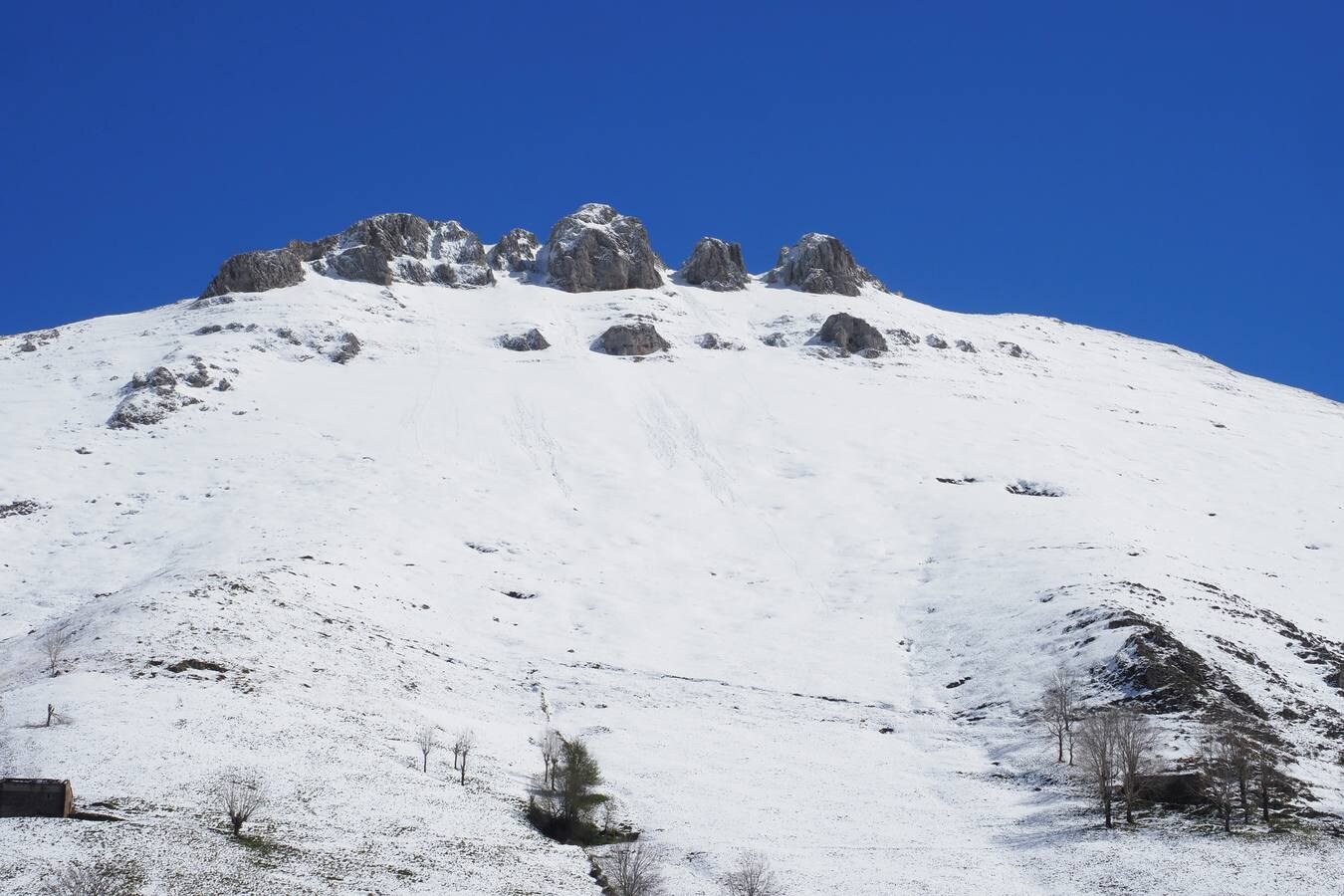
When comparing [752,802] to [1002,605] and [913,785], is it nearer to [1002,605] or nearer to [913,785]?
[913,785]

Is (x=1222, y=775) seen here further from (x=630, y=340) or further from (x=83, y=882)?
(x=630, y=340)

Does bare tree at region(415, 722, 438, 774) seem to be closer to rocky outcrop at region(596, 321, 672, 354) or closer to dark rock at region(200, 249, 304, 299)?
rocky outcrop at region(596, 321, 672, 354)

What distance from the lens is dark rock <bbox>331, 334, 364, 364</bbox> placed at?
403ft

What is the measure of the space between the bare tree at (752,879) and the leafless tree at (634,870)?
255 centimetres

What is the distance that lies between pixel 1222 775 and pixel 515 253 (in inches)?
5776

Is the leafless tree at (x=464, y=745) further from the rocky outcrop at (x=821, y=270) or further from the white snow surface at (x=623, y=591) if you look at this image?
the rocky outcrop at (x=821, y=270)

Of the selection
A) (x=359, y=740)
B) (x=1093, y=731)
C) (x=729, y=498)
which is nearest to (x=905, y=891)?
(x=1093, y=731)

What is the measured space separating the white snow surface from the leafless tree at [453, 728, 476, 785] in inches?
30.0

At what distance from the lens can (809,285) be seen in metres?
170

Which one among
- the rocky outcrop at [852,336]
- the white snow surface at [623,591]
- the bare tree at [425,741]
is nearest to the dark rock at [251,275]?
the white snow surface at [623,591]

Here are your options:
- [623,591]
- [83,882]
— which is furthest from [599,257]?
[83,882]

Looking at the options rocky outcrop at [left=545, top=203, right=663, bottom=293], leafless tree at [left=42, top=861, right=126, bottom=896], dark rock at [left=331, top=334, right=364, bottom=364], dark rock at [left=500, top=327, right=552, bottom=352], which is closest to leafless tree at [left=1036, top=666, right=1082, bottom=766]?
leafless tree at [left=42, top=861, right=126, bottom=896]

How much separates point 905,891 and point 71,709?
34.9 m

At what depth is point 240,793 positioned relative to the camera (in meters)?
39.7
